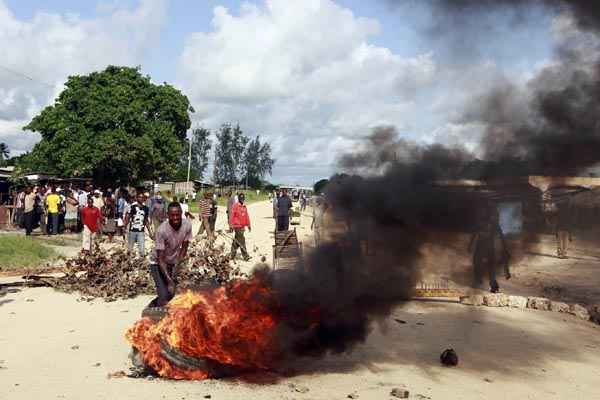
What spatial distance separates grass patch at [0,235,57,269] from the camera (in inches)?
625

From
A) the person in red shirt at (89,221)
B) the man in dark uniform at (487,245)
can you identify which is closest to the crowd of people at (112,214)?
the person in red shirt at (89,221)

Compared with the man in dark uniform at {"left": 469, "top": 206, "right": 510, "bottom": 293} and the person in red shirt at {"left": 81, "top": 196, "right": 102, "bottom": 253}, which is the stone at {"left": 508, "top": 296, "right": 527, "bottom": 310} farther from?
the person in red shirt at {"left": 81, "top": 196, "right": 102, "bottom": 253}

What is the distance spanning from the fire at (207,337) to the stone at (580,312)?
276 inches

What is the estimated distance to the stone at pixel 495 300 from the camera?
11.9 meters

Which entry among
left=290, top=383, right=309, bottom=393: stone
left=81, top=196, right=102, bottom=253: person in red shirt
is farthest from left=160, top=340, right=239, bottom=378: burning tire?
left=81, top=196, right=102, bottom=253: person in red shirt

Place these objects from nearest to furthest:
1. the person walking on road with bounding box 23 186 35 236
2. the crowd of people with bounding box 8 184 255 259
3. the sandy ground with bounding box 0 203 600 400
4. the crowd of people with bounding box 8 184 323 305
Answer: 1. the sandy ground with bounding box 0 203 600 400
2. the crowd of people with bounding box 8 184 323 305
3. the crowd of people with bounding box 8 184 255 259
4. the person walking on road with bounding box 23 186 35 236

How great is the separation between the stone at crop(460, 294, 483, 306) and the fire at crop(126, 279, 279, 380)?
5.96 meters

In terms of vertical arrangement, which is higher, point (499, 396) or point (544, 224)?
point (544, 224)

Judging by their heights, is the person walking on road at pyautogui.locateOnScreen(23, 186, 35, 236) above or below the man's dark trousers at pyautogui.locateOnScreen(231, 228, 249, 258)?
above

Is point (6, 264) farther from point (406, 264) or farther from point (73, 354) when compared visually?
point (406, 264)

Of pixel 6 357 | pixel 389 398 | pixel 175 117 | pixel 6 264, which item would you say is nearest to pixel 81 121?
pixel 175 117

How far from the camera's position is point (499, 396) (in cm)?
698

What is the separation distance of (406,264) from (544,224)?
2738 mm

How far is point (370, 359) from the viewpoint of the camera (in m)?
8.21
